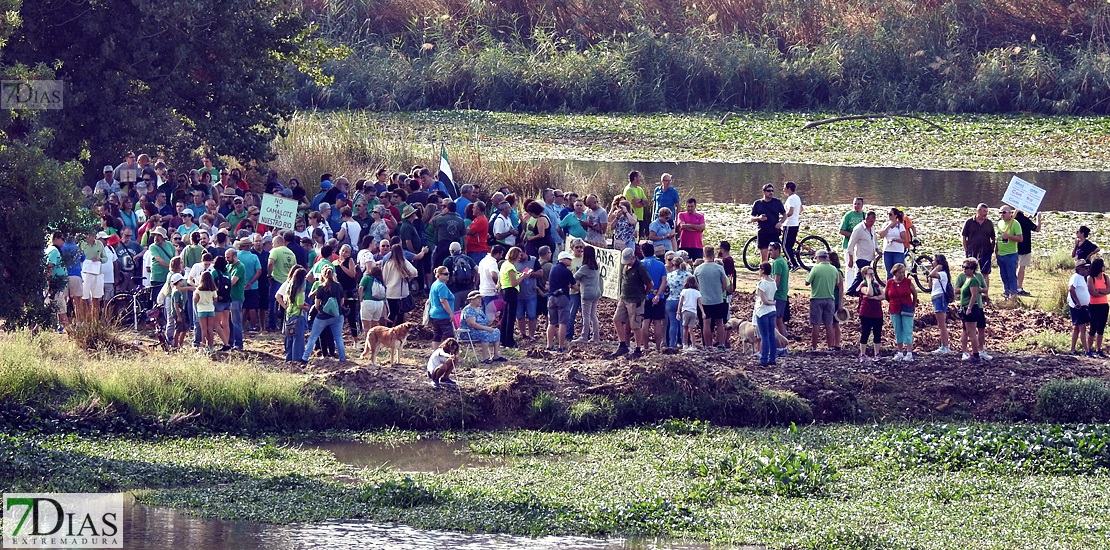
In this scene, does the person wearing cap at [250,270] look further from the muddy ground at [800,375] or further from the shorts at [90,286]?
the shorts at [90,286]

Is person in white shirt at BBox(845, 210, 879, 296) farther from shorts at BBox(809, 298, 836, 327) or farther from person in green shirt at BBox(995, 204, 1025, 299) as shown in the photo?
shorts at BBox(809, 298, 836, 327)

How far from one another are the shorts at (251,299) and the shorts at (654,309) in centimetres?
485

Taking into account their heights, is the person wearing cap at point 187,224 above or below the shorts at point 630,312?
above

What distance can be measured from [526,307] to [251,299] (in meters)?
3.43

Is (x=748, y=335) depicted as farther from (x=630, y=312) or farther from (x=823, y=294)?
(x=630, y=312)

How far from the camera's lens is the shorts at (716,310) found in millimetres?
17516

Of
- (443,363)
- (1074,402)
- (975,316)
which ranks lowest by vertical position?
(1074,402)

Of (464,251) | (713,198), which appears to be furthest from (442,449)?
(713,198)

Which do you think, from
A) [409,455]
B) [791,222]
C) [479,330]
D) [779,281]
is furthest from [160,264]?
[791,222]

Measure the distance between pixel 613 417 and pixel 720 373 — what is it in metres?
1.38

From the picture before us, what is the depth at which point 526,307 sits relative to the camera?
1800 centimetres

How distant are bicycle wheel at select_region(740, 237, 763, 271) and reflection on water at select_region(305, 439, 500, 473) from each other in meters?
8.42

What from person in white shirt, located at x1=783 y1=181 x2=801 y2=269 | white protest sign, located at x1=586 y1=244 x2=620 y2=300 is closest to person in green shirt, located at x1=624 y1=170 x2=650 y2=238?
person in white shirt, located at x1=783 y1=181 x2=801 y2=269

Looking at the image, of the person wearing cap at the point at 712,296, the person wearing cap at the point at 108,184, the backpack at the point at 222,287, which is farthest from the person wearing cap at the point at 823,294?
the person wearing cap at the point at 108,184
